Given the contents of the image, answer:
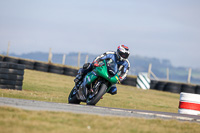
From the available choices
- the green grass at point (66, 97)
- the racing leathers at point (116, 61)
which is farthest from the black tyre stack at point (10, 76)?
the racing leathers at point (116, 61)

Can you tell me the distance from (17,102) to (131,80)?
82.0ft

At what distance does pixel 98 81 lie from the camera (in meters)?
11.6

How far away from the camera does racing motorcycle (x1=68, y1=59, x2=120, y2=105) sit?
37.3ft

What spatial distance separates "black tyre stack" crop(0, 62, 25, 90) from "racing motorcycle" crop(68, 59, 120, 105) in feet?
15.2

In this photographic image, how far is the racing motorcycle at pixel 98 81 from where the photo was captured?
1138cm

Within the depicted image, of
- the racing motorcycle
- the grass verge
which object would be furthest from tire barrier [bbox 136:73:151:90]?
the grass verge

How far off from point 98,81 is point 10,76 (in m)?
5.35

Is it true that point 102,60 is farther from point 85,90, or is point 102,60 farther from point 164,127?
point 164,127

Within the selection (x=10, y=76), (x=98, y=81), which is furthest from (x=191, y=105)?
(x=10, y=76)

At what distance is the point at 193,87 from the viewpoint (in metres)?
30.4

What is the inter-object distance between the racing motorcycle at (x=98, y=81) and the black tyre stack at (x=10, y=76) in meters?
4.63

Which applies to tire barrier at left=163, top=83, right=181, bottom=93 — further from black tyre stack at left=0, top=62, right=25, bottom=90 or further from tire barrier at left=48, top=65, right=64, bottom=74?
black tyre stack at left=0, top=62, right=25, bottom=90

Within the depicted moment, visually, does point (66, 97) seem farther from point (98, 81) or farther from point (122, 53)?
point (122, 53)

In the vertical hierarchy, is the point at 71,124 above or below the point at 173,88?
below
